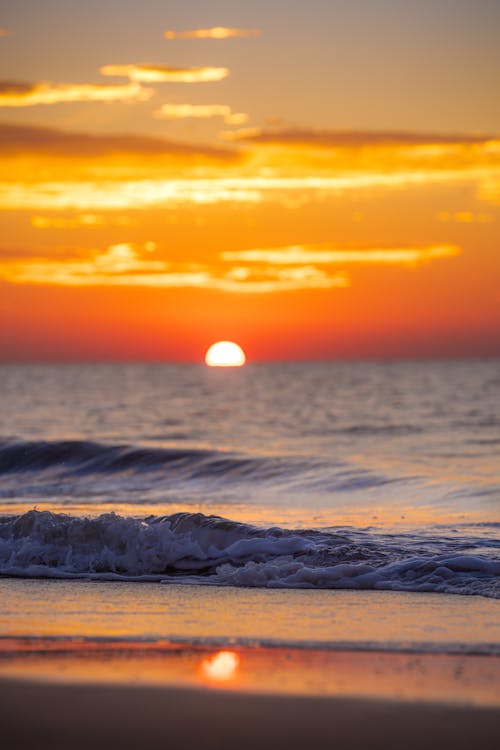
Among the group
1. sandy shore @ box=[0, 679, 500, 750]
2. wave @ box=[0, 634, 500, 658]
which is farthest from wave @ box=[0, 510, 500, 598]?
sandy shore @ box=[0, 679, 500, 750]

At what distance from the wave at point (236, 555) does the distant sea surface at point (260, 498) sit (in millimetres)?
22

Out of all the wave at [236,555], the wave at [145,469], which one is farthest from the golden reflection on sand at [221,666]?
the wave at [145,469]

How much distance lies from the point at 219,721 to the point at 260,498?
1250 cm

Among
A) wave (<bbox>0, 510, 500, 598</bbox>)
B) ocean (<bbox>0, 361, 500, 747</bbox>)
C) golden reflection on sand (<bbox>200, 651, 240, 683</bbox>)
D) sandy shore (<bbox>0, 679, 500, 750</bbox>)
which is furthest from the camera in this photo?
wave (<bbox>0, 510, 500, 598</bbox>)

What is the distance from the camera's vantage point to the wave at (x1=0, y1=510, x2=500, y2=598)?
1020cm

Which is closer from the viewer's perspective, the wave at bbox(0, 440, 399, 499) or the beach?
the beach

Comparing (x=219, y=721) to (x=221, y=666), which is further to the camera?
(x=221, y=666)

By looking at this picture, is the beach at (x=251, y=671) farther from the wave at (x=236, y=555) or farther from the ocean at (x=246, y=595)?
the wave at (x=236, y=555)

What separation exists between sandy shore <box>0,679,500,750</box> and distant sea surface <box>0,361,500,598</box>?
12.6 ft

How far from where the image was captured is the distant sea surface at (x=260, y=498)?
10.9 metres

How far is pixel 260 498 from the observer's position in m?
18.3

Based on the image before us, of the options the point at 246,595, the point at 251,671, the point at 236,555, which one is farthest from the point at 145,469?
the point at 251,671

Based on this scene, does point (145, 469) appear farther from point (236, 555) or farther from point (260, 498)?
point (236, 555)

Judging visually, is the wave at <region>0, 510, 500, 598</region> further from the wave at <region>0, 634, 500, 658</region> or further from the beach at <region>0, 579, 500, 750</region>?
the wave at <region>0, 634, 500, 658</region>
